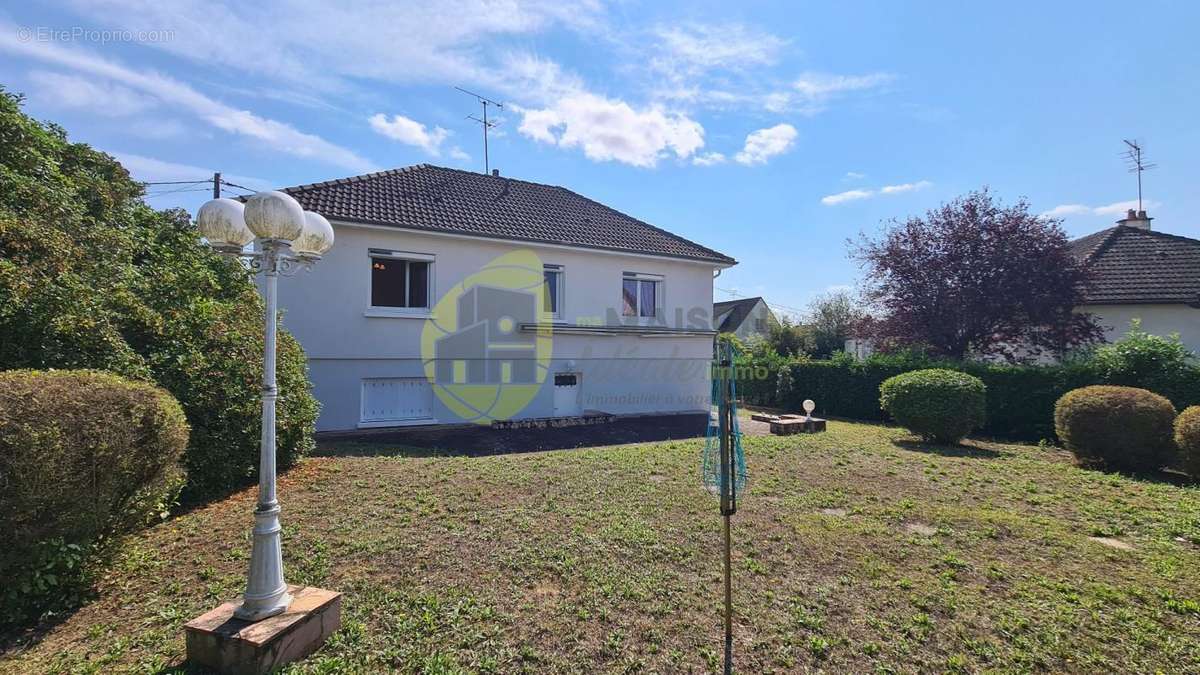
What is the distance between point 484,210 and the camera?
14.6m

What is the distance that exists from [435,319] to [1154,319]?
2180cm

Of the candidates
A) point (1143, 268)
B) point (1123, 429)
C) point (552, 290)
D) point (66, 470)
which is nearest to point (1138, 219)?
point (1143, 268)

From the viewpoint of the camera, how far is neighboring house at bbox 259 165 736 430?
11.9 metres

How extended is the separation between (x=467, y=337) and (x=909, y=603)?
11.0 m

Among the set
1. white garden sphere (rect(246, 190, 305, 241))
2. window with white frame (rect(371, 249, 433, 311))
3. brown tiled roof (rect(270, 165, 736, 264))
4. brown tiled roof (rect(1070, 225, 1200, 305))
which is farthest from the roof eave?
brown tiled roof (rect(1070, 225, 1200, 305))

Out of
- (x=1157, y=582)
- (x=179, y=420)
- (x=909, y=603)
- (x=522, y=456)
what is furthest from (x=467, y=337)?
(x=1157, y=582)

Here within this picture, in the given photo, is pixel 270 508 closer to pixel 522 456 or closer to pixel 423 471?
pixel 423 471

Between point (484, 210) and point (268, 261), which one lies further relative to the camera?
point (484, 210)

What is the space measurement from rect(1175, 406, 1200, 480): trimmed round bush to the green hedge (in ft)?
10.4

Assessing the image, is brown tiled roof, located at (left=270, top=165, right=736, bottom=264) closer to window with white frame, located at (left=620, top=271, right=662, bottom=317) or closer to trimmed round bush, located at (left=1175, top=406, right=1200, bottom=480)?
window with white frame, located at (left=620, top=271, right=662, bottom=317)

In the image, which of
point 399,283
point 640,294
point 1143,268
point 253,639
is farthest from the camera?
point 1143,268

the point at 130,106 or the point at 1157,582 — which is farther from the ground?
the point at 130,106

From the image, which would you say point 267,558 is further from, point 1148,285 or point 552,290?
point 1148,285

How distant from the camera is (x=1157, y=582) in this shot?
4453mm
